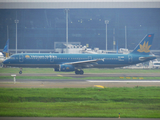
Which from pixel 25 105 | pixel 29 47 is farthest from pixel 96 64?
pixel 29 47

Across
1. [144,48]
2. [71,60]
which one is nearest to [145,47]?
[144,48]

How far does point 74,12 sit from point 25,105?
9838 centimetres

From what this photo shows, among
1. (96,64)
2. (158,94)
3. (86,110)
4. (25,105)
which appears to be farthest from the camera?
(96,64)

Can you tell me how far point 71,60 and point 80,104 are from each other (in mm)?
26288

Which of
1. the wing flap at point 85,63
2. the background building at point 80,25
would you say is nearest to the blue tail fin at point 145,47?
the wing flap at point 85,63

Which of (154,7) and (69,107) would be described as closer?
(69,107)

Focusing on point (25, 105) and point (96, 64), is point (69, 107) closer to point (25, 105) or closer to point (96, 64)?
point (25, 105)

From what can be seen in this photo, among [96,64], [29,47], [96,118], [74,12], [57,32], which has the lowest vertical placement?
[96,118]

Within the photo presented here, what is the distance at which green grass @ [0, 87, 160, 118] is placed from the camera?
48.0ft

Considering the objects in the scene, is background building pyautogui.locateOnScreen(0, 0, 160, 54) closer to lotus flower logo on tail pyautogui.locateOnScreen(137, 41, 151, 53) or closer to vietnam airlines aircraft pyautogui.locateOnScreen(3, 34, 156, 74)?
lotus flower logo on tail pyautogui.locateOnScreen(137, 41, 151, 53)

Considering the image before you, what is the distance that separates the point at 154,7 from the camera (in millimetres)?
114688

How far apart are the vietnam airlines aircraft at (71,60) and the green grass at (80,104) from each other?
64.7 ft

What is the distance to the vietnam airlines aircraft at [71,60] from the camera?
1657 inches

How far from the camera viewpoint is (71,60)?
4344cm
